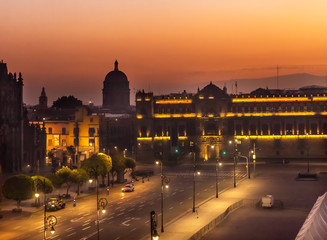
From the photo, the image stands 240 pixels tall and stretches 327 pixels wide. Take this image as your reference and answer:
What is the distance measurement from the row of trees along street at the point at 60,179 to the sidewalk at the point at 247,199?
11722mm

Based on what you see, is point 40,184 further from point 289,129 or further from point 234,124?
point 289,129

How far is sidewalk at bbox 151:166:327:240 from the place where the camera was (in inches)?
2361

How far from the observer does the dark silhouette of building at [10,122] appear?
10736 cm

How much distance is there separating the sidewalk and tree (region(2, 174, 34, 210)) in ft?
61.8

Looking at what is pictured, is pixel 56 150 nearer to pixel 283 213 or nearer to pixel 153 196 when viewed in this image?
pixel 153 196

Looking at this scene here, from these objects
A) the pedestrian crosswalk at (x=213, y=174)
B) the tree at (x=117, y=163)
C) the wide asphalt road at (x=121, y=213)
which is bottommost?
the wide asphalt road at (x=121, y=213)

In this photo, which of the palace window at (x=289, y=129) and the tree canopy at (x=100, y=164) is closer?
the tree canopy at (x=100, y=164)

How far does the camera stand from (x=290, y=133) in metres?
152

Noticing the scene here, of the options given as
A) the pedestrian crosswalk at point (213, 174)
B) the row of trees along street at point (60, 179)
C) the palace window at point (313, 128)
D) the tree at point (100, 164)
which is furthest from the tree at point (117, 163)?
the palace window at point (313, 128)

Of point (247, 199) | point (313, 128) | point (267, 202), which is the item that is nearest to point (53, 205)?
point (267, 202)

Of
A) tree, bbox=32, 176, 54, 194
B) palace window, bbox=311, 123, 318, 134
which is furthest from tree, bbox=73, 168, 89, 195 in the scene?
palace window, bbox=311, 123, 318, 134

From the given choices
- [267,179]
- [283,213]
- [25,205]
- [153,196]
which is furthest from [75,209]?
[267,179]

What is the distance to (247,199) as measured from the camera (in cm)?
8206

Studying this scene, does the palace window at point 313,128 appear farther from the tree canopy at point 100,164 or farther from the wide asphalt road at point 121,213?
the tree canopy at point 100,164
